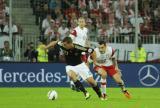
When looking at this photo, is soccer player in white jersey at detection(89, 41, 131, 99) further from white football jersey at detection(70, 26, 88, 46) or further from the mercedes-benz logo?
the mercedes-benz logo

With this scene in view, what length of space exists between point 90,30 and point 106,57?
752 centimetres

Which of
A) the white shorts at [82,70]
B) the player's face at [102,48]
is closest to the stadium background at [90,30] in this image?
the player's face at [102,48]

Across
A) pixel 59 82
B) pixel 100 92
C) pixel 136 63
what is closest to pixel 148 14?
pixel 136 63

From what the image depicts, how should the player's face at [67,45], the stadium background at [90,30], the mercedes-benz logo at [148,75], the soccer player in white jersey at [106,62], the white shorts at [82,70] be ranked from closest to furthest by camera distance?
the player's face at [67,45]
the white shorts at [82,70]
the soccer player in white jersey at [106,62]
the stadium background at [90,30]
the mercedes-benz logo at [148,75]

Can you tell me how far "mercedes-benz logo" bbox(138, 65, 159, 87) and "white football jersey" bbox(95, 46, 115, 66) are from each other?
20.4 ft

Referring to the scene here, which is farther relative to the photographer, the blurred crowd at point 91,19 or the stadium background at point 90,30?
the blurred crowd at point 91,19

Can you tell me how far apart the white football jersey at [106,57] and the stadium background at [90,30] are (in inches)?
173

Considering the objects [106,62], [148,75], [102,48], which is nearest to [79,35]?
[106,62]

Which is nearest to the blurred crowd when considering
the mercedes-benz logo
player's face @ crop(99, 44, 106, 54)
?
the mercedes-benz logo

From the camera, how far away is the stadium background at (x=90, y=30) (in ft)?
89.2

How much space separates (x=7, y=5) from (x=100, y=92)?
10.2 metres

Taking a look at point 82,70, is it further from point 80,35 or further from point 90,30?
point 90,30

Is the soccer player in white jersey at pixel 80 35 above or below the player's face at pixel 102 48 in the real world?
above

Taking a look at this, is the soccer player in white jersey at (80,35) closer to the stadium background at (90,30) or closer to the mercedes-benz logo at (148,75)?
the stadium background at (90,30)
